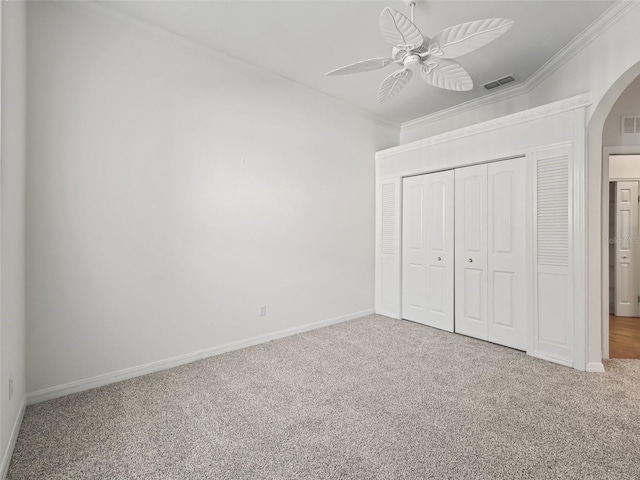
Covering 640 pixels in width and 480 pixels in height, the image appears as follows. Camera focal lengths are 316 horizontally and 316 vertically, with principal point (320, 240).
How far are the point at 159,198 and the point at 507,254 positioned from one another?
342 centimetres

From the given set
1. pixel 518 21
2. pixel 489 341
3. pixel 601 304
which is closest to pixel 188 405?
pixel 489 341

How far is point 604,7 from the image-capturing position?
242 cm

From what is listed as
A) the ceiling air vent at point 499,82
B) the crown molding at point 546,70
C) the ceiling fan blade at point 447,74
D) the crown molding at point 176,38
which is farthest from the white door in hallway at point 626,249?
the crown molding at point 176,38

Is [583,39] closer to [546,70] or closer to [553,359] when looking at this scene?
[546,70]

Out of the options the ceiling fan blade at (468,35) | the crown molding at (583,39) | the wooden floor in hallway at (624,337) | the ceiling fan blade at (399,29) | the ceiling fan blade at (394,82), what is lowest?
the wooden floor in hallway at (624,337)

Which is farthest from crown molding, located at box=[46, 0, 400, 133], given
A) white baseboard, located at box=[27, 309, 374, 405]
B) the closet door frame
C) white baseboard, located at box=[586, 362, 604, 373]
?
white baseboard, located at box=[586, 362, 604, 373]

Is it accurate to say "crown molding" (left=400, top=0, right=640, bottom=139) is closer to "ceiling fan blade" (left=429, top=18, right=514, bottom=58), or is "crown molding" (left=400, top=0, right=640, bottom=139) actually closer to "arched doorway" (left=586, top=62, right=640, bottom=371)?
"arched doorway" (left=586, top=62, right=640, bottom=371)

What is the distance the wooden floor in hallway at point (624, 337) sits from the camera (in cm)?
316

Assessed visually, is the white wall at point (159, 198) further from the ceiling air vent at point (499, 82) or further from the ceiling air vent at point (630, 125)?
the ceiling air vent at point (630, 125)

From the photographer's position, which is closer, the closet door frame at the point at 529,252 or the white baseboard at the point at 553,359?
the white baseboard at the point at 553,359

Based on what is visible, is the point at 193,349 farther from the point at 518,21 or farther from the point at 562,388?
the point at 518,21

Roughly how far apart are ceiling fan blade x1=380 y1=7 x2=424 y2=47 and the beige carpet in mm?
2385

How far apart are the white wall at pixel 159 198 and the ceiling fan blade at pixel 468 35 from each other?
2.05m

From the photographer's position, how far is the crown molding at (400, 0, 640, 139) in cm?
243
